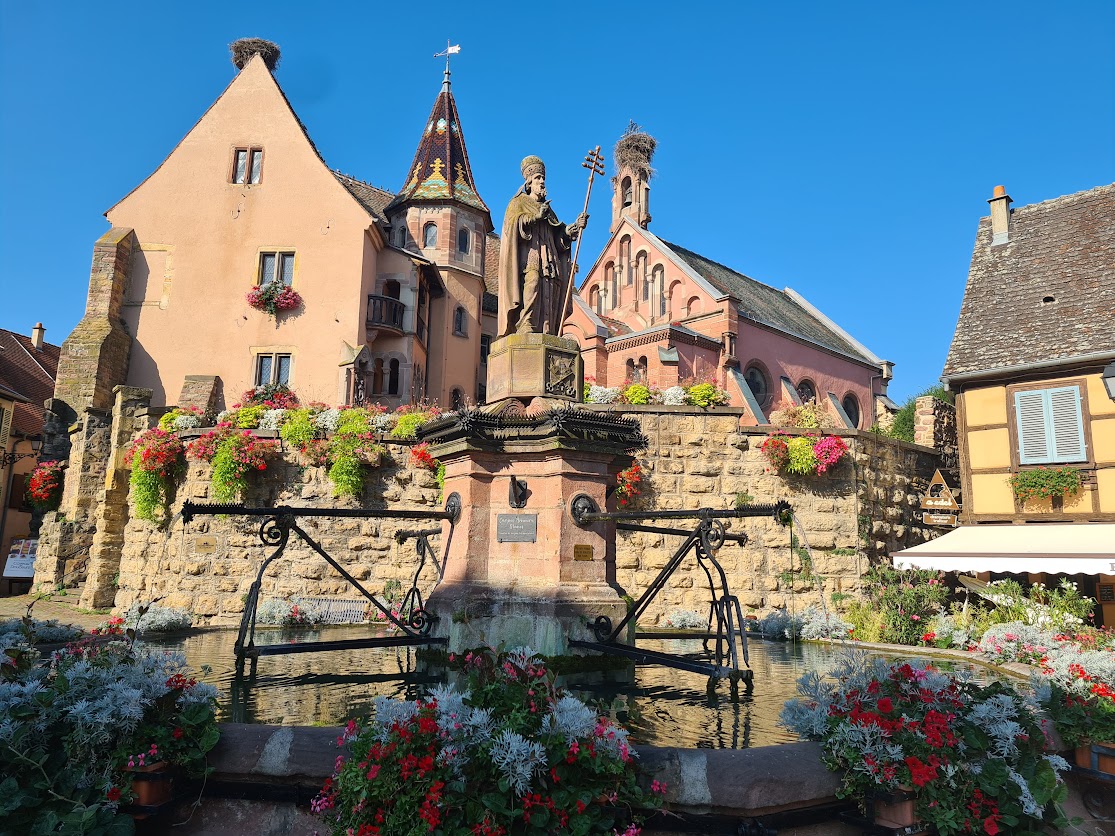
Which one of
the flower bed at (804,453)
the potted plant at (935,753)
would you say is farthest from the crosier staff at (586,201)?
the flower bed at (804,453)

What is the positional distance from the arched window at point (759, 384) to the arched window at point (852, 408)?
22.9 feet

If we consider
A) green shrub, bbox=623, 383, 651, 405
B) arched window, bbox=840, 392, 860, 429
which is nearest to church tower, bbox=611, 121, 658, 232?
arched window, bbox=840, 392, 860, 429

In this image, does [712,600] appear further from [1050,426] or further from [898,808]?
[1050,426]

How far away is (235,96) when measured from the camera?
94.2 feet

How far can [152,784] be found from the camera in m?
3.43

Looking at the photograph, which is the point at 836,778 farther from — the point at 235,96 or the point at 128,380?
the point at 235,96

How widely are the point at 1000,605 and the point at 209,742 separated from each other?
45.0 ft

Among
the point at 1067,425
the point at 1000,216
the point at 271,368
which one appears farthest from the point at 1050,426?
the point at 271,368

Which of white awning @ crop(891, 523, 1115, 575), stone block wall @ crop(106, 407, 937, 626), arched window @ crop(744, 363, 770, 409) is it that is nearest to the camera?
white awning @ crop(891, 523, 1115, 575)

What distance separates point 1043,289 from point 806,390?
15.9 metres

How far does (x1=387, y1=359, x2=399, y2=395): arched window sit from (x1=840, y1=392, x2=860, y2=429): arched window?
22.1 m

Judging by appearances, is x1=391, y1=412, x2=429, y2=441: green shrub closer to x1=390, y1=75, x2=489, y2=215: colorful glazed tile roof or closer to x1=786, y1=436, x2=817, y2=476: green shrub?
x1=786, y1=436, x2=817, y2=476: green shrub

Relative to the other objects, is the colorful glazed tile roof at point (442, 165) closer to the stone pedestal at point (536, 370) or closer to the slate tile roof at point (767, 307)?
the slate tile roof at point (767, 307)

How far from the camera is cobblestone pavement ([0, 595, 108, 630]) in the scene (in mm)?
16125
